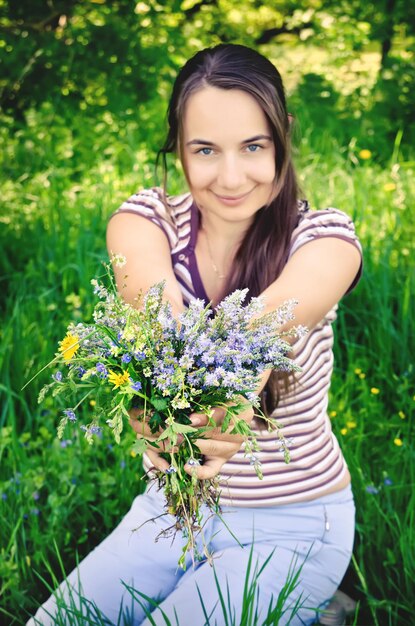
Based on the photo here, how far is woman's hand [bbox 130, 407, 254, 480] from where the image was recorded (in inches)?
57.9

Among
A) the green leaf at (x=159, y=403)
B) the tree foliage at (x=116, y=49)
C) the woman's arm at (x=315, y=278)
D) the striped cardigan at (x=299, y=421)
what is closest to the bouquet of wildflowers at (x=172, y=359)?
the green leaf at (x=159, y=403)

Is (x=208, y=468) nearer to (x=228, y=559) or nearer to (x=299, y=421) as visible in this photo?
(x=228, y=559)

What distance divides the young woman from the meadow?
0.73 feet

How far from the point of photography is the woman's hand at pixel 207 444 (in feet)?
4.83

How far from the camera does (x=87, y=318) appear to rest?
292 cm

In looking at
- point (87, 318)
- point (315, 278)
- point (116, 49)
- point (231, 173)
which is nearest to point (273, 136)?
point (231, 173)

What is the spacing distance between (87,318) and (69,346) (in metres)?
1.63

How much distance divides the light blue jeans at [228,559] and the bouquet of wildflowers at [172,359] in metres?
0.53

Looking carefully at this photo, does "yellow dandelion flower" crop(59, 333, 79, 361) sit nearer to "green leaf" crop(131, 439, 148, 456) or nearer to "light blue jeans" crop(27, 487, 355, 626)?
"green leaf" crop(131, 439, 148, 456)

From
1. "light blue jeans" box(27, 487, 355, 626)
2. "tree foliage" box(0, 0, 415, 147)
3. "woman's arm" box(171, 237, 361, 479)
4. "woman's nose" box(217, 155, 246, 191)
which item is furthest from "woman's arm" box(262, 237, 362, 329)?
"tree foliage" box(0, 0, 415, 147)

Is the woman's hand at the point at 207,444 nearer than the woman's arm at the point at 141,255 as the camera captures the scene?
Yes

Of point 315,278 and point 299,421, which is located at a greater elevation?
point 315,278

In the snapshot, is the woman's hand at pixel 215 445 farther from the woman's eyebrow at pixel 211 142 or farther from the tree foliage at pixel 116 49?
the tree foliage at pixel 116 49

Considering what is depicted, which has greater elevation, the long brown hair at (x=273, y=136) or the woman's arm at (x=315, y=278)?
the long brown hair at (x=273, y=136)
